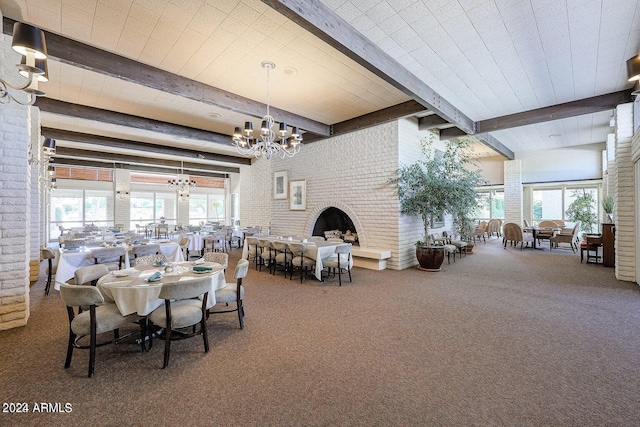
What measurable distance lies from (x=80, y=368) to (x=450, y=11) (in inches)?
203

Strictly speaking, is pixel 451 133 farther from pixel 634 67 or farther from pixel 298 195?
pixel 634 67

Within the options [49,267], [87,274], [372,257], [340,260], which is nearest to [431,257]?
[372,257]

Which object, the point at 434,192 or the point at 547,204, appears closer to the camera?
the point at 434,192

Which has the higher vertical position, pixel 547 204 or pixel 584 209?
pixel 547 204

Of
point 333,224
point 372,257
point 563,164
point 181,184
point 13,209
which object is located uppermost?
point 563,164

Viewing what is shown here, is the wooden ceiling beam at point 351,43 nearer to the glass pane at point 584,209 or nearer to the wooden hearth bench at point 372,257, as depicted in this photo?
the wooden hearth bench at point 372,257

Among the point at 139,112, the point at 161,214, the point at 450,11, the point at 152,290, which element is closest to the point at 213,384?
the point at 152,290

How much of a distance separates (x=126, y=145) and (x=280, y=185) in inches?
191

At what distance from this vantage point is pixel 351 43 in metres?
3.34

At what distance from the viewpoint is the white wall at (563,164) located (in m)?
9.73

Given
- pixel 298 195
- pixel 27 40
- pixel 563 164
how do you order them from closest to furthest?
1. pixel 27 40
2. pixel 298 195
3. pixel 563 164

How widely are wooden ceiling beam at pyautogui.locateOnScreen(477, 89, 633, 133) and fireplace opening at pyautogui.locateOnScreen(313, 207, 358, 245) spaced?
4.04 m

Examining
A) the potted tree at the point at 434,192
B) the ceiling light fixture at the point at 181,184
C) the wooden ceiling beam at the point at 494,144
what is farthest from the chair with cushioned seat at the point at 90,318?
the ceiling light fixture at the point at 181,184

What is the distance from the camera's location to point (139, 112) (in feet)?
20.7
